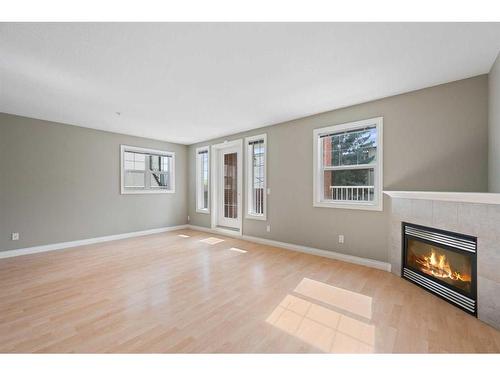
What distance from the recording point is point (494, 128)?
91.2 inches

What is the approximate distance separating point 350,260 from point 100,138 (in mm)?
5598

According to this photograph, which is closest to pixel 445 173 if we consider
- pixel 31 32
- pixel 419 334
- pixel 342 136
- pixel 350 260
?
pixel 342 136

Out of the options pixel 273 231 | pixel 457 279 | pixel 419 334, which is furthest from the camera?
pixel 273 231

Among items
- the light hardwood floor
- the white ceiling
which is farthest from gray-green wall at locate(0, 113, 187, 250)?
the light hardwood floor

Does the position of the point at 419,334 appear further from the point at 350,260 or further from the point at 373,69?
the point at 373,69

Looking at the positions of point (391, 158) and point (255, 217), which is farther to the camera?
point (255, 217)

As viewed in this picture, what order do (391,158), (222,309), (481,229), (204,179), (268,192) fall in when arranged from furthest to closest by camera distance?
(204,179)
(268,192)
(391,158)
(222,309)
(481,229)

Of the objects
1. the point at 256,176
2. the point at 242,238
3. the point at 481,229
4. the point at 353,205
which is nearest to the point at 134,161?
the point at 256,176

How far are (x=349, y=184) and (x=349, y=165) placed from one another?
1.04 ft

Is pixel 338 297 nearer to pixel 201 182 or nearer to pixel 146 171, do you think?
pixel 201 182

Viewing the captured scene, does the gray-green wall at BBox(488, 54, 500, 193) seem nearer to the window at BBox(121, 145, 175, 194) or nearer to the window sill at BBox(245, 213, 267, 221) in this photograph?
the window sill at BBox(245, 213, 267, 221)

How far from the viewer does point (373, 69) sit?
7.98 feet

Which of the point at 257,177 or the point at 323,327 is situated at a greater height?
the point at 257,177

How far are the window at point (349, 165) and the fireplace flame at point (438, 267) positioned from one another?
0.85 m
